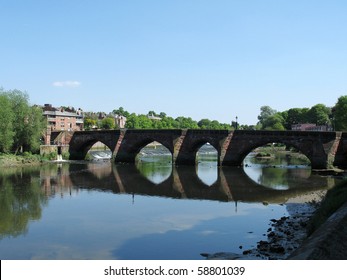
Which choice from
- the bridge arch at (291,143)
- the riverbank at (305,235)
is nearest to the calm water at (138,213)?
the riverbank at (305,235)

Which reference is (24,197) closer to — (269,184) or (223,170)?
(269,184)

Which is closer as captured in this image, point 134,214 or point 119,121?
point 134,214

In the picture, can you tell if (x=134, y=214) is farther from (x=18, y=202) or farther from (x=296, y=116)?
(x=296, y=116)

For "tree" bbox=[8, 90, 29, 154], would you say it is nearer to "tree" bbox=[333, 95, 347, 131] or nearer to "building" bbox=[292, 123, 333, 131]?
"tree" bbox=[333, 95, 347, 131]

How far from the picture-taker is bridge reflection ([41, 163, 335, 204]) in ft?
115

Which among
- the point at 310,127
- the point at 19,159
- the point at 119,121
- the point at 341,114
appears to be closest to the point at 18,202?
the point at 19,159

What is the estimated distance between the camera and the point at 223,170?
5628 centimetres

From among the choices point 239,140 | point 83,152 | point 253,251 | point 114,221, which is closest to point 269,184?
point 239,140

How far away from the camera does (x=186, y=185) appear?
4200cm

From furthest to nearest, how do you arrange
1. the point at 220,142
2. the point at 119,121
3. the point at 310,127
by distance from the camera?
the point at 119,121 → the point at 310,127 → the point at 220,142

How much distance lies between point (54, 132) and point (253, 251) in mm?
67498

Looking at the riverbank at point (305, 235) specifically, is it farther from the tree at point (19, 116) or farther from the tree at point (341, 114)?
the tree at point (341, 114)

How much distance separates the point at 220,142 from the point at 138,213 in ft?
116

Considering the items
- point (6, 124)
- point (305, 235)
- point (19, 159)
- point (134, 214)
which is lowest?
point (134, 214)
